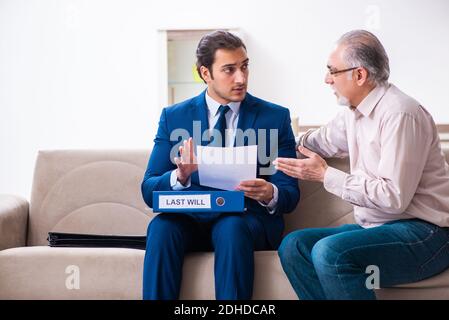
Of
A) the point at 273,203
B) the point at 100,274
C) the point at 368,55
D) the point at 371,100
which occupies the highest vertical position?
the point at 368,55

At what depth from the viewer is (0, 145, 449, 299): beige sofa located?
6.64 feet

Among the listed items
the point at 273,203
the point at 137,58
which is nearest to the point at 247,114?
the point at 273,203

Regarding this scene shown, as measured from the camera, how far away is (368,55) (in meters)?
2.00

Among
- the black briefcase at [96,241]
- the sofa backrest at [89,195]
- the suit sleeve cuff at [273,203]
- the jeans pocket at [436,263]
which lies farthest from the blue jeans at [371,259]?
the sofa backrest at [89,195]

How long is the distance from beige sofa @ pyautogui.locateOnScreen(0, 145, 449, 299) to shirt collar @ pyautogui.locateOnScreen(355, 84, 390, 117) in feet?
1.34

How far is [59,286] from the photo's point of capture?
2.13 meters

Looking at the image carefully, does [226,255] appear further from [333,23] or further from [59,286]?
[333,23]

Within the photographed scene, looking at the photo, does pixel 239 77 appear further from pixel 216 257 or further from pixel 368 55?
pixel 216 257

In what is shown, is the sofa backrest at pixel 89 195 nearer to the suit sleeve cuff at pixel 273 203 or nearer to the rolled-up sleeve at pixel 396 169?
the suit sleeve cuff at pixel 273 203

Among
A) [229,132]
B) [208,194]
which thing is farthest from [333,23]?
[208,194]

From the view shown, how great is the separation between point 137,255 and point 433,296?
0.98 metres

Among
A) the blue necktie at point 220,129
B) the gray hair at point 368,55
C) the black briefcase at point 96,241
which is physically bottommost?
the black briefcase at point 96,241

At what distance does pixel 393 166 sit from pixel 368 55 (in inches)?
15.4

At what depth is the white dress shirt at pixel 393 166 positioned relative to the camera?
72.7 inches
